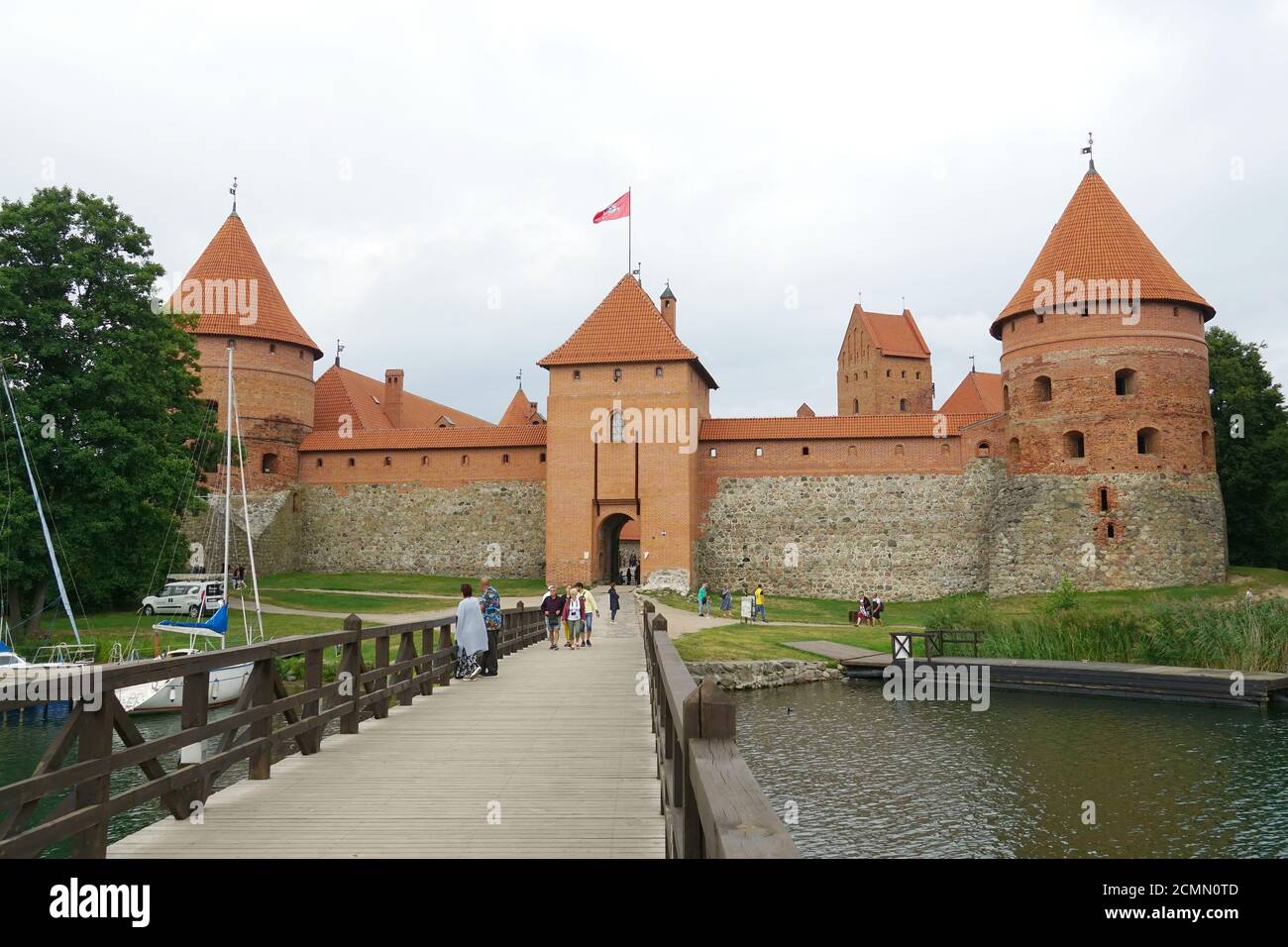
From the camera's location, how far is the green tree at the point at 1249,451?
31453mm

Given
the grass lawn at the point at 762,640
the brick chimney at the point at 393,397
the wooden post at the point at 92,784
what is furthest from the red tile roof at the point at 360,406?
the wooden post at the point at 92,784

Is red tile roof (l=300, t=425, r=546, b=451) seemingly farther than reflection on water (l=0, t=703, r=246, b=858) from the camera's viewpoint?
Yes

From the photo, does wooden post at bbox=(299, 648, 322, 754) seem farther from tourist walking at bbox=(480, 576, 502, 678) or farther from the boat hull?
the boat hull

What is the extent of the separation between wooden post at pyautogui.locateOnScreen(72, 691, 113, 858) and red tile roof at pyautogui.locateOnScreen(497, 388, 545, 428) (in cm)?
4513

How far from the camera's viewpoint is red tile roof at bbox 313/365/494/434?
116ft

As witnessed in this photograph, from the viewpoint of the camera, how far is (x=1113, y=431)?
88.6 ft

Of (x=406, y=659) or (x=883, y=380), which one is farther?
(x=883, y=380)

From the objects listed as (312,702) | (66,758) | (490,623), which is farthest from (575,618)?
(312,702)

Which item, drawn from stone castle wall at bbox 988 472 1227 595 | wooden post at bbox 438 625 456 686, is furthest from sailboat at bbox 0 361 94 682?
stone castle wall at bbox 988 472 1227 595

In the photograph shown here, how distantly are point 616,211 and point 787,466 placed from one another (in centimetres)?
941

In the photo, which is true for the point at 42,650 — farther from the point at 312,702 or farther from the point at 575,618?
the point at 312,702

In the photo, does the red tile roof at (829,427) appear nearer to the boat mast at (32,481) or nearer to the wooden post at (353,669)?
the boat mast at (32,481)

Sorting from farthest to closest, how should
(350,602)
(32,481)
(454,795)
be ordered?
(350,602) < (32,481) < (454,795)
